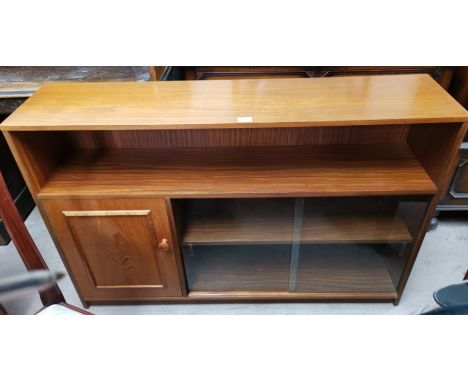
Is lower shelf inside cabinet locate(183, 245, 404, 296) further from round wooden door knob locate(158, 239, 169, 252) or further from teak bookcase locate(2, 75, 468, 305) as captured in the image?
round wooden door knob locate(158, 239, 169, 252)

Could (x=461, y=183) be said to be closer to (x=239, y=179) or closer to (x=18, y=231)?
(x=239, y=179)

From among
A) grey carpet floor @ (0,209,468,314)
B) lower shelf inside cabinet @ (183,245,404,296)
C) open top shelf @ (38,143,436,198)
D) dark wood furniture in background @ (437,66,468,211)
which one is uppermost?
open top shelf @ (38,143,436,198)

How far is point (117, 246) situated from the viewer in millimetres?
1058

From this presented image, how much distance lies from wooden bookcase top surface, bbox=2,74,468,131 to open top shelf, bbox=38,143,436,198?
0.65 ft

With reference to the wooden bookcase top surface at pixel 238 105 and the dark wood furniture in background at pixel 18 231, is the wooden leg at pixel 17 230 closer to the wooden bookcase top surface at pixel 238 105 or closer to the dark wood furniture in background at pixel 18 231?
the dark wood furniture in background at pixel 18 231

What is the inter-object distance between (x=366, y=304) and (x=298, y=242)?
0.41 m

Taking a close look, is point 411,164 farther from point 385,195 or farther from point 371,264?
point 371,264

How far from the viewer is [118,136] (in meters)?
1.09

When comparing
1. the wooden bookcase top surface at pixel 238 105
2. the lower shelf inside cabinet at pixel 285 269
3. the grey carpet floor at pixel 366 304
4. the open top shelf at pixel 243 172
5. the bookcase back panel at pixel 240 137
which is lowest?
the grey carpet floor at pixel 366 304

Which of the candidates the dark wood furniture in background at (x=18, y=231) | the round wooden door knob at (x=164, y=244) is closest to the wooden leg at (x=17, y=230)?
the dark wood furniture in background at (x=18, y=231)

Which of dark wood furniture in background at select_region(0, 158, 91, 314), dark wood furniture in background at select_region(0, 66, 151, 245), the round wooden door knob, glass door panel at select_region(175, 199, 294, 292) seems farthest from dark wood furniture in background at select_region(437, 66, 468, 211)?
dark wood furniture in background at select_region(0, 158, 91, 314)

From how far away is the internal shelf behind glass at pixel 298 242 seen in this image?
3.52 ft

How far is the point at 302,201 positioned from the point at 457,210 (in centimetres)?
100

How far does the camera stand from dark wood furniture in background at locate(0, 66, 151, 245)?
1350 mm
